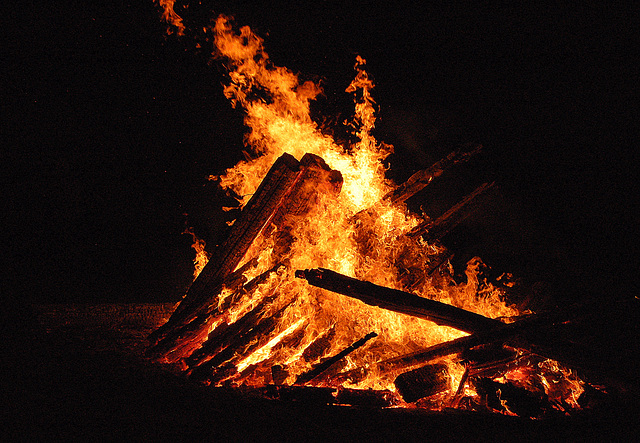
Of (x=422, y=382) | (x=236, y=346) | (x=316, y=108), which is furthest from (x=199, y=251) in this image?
(x=422, y=382)

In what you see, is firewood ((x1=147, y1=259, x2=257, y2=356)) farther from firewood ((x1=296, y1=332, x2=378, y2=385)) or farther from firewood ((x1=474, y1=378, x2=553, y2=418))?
firewood ((x1=474, y1=378, x2=553, y2=418))

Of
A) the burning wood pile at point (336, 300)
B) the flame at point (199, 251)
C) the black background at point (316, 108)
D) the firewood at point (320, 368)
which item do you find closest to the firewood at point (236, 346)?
the burning wood pile at point (336, 300)

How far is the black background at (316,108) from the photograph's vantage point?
4.33 m

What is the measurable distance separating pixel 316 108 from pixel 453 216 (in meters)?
3.04

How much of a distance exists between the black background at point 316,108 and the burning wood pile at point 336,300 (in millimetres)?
526

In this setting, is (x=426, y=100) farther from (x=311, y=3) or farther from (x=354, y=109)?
(x=311, y=3)

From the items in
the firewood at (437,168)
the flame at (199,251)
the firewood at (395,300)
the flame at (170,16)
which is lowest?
the firewood at (395,300)

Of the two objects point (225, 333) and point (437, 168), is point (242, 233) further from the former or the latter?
point (437, 168)

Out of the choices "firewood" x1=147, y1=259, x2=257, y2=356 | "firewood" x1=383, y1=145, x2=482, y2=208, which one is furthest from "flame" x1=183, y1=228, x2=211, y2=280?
"firewood" x1=383, y1=145, x2=482, y2=208

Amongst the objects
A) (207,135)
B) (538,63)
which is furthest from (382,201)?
(207,135)

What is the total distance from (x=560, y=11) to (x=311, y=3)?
364 cm

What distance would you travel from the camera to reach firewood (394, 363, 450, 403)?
2.82 m

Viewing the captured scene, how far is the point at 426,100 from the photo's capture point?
190 inches

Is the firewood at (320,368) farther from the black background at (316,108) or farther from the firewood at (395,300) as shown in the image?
the black background at (316,108)
